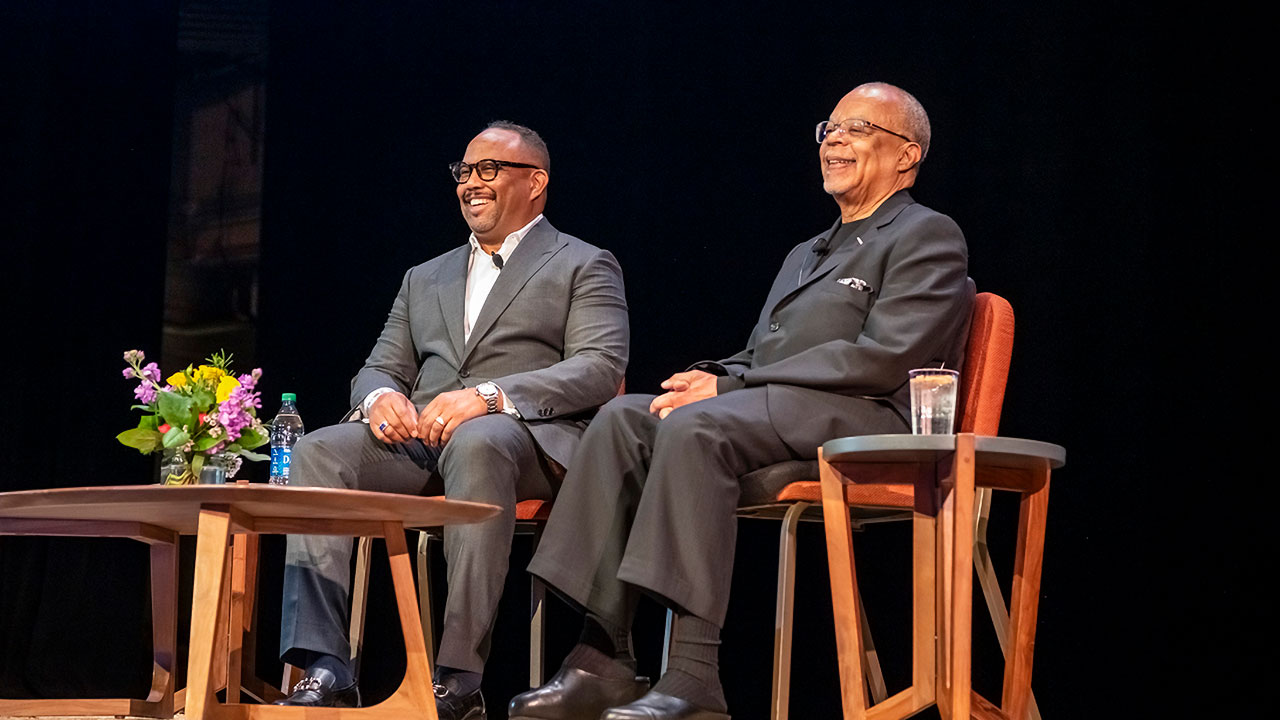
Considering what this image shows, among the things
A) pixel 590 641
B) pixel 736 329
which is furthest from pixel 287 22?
pixel 590 641

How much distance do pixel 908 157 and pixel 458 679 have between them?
4.44ft

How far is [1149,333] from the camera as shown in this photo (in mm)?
2768

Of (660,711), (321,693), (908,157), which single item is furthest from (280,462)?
(908,157)

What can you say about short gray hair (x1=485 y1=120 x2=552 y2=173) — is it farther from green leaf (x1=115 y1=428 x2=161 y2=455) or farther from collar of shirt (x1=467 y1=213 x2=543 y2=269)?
green leaf (x1=115 y1=428 x2=161 y2=455)

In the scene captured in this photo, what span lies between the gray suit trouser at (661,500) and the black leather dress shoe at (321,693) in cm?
44

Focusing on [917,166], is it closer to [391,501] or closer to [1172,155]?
[1172,155]

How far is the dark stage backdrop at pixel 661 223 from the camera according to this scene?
279 cm

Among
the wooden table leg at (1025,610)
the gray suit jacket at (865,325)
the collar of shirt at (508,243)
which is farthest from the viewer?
the collar of shirt at (508,243)

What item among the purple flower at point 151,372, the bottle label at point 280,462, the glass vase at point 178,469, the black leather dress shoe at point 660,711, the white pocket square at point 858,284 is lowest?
the black leather dress shoe at point 660,711

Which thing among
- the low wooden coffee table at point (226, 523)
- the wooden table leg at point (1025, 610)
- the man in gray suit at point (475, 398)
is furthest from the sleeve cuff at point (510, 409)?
the wooden table leg at point (1025, 610)

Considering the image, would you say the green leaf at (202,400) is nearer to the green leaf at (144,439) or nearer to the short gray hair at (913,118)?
the green leaf at (144,439)

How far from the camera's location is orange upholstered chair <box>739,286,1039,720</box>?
2.38 metres

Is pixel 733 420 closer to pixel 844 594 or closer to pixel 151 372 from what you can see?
A: pixel 844 594

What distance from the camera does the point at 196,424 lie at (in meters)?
2.40
